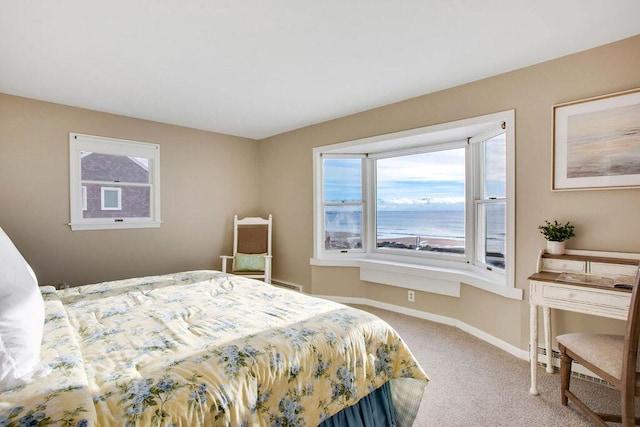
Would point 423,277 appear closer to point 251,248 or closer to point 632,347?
point 632,347

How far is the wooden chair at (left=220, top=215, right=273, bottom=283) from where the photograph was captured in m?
4.29

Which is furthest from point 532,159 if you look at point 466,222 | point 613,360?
point 613,360

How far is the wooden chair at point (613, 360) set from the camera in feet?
4.87

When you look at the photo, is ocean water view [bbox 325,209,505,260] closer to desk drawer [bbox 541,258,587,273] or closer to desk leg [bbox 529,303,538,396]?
desk drawer [bbox 541,258,587,273]

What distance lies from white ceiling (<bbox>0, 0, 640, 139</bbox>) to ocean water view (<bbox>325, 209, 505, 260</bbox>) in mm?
1397

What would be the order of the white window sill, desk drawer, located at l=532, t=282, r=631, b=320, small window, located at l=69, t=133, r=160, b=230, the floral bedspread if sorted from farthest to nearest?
small window, located at l=69, t=133, r=160, b=230 → the white window sill → desk drawer, located at l=532, t=282, r=631, b=320 → the floral bedspread

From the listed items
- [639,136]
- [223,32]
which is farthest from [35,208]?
[639,136]

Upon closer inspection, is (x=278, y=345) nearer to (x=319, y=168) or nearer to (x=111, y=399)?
(x=111, y=399)

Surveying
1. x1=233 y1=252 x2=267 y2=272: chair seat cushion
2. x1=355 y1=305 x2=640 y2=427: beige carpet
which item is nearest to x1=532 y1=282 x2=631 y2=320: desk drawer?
x1=355 y1=305 x2=640 y2=427: beige carpet

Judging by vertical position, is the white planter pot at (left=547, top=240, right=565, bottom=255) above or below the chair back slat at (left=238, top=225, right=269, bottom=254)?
above

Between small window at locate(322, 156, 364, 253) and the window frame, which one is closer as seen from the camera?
the window frame

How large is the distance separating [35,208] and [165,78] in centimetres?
196

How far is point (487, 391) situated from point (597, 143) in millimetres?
1889

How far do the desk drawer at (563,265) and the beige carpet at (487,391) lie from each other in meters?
0.78
